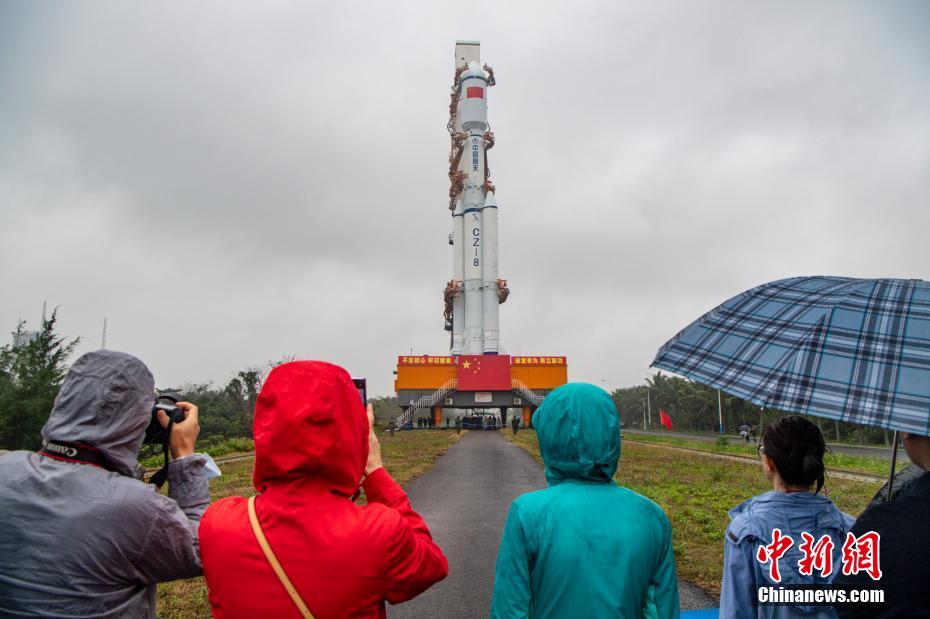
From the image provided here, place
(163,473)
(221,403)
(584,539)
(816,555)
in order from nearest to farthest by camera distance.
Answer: (584,539)
(163,473)
(816,555)
(221,403)

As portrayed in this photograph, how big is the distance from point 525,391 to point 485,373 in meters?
3.79

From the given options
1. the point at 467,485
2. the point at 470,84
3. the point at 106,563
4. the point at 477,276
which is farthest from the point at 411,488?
the point at 470,84

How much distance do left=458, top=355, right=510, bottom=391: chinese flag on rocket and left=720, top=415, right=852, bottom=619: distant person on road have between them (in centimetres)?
4433

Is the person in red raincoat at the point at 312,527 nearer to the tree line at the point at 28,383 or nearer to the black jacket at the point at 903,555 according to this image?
the black jacket at the point at 903,555

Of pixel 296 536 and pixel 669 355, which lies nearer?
pixel 296 536

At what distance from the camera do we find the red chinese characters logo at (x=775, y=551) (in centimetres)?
249

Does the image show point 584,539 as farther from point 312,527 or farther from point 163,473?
point 163,473

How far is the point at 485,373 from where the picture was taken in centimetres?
4678

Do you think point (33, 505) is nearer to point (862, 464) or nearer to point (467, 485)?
point (467, 485)

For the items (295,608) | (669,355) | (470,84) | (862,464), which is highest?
(470,84)

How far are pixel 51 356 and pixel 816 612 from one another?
2020 centimetres

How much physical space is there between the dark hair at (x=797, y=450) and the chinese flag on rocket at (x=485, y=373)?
1746 inches

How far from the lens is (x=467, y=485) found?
12.8m

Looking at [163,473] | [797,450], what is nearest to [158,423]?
[163,473]
